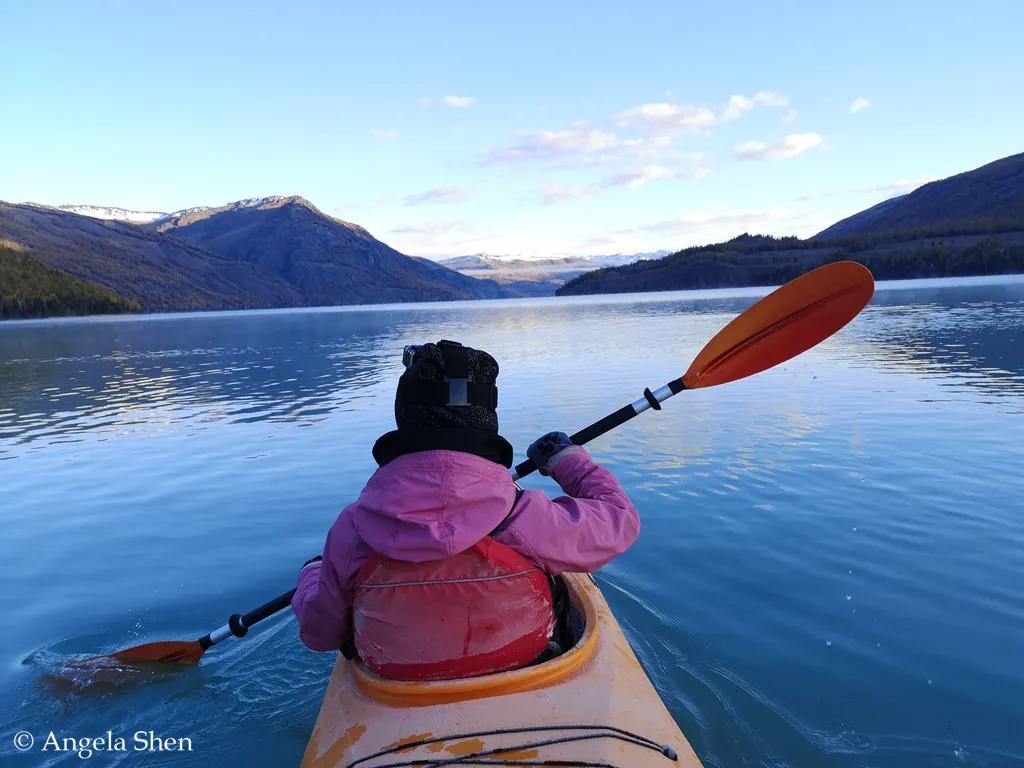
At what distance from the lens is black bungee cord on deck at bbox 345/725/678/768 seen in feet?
8.93

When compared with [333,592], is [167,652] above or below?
below

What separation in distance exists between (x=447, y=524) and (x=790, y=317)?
5063 mm

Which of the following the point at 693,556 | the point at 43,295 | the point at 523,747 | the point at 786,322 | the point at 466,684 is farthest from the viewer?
the point at 43,295

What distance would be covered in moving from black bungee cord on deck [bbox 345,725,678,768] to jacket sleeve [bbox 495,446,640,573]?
0.66m

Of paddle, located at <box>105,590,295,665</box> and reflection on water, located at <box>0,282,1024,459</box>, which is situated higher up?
reflection on water, located at <box>0,282,1024,459</box>

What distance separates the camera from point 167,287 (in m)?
200

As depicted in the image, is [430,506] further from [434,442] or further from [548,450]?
[548,450]

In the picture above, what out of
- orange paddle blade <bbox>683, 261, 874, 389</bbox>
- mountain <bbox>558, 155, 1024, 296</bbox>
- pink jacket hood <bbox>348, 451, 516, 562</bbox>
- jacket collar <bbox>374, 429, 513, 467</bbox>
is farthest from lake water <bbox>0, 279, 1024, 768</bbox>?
mountain <bbox>558, 155, 1024, 296</bbox>

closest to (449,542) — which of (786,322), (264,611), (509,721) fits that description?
(509,721)

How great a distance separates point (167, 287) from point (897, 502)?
22025cm

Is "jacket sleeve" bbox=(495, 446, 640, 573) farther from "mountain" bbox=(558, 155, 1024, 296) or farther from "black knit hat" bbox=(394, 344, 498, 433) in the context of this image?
"mountain" bbox=(558, 155, 1024, 296)

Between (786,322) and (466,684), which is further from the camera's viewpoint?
(786,322)

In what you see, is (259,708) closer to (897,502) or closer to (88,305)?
(897,502)

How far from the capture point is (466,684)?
3070mm
